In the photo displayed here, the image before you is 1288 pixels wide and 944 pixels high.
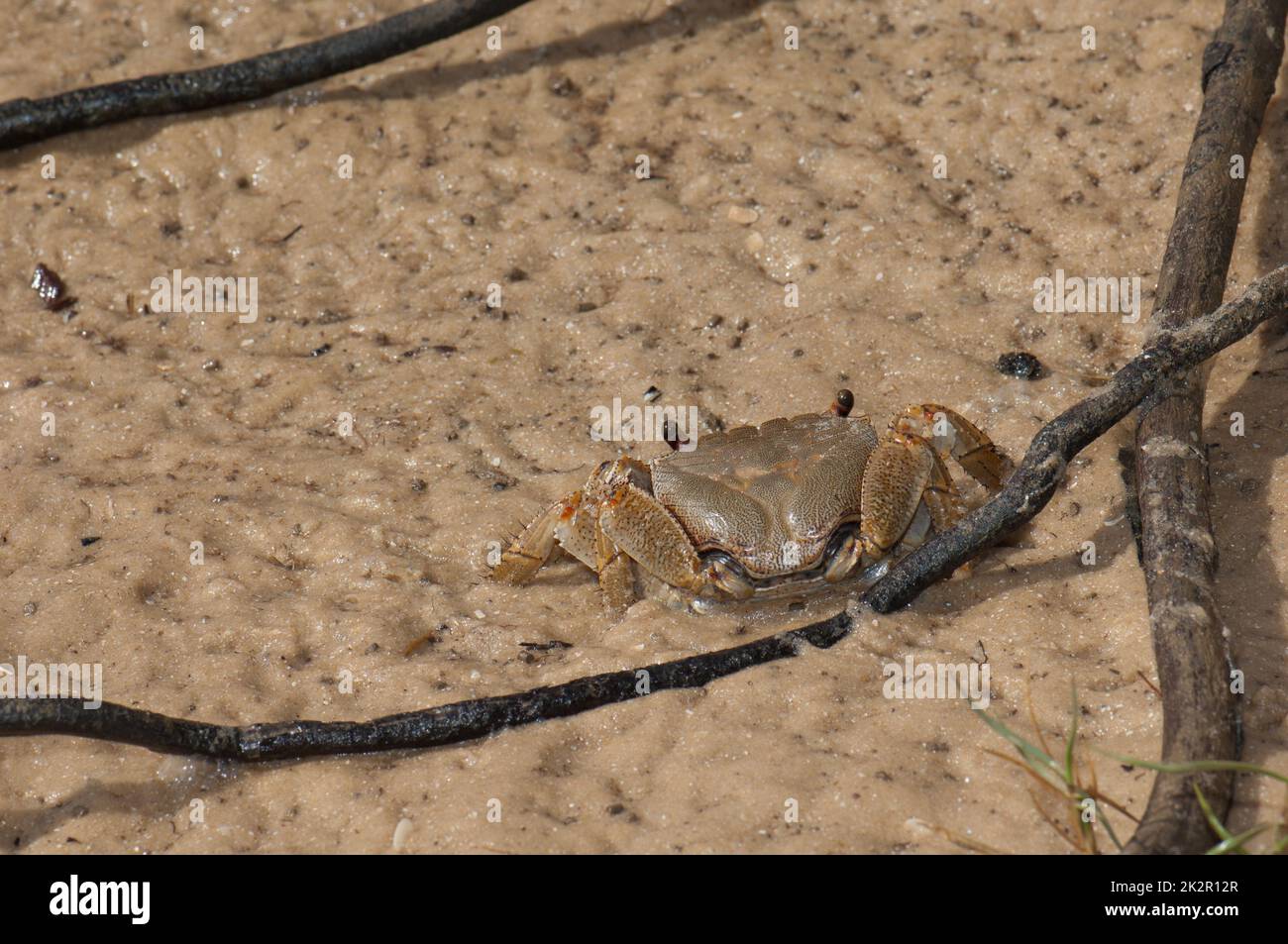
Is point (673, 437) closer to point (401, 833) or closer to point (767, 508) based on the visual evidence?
point (767, 508)

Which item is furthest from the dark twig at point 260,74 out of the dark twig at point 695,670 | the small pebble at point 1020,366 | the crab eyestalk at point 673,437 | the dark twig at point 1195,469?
the dark twig at point 695,670

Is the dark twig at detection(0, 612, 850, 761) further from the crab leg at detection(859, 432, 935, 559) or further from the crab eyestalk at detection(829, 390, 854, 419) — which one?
the crab eyestalk at detection(829, 390, 854, 419)

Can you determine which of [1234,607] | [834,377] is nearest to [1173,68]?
[834,377]

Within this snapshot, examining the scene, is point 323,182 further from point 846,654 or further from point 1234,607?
point 1234,607

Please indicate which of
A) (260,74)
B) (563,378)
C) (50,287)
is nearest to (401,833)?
(563,378)

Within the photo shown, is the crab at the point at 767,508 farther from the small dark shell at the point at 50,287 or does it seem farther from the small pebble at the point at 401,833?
the small dark shell at the point at 50,287
